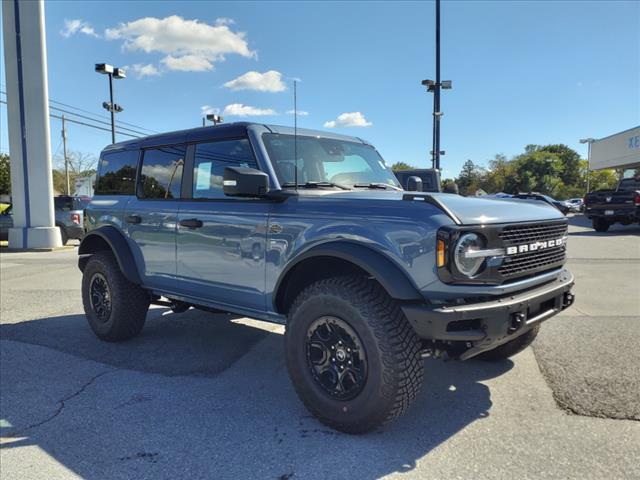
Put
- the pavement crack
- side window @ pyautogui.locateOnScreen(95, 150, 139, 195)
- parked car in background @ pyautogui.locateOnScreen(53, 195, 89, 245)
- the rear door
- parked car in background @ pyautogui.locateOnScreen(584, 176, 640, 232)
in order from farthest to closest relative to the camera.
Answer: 1. parked car in background @ pyautogui.locateOnScreen(584, 176, 640, 232)
2. parked car in background @ pyautogui.locateOnScreen(53, 195, 89, 245)
3. side window @ pyautogui.locateOnScreen(95, 150, 139, 195)
4. the rear door
5. the pavement crack

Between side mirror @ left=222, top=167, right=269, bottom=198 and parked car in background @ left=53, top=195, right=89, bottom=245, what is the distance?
15109 millimetres

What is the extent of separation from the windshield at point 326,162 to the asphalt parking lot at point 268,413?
1655 mm

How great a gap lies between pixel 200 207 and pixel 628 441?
3.33 meters

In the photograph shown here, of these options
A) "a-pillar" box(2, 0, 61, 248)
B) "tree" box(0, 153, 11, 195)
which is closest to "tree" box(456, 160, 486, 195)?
"tree" box(0, 153, 11, 195)

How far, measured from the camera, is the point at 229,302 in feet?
12.9

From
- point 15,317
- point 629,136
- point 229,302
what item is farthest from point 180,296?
point 629,136

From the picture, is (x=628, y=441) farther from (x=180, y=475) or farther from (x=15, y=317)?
(x=15, y=317)

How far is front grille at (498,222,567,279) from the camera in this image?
2.98m

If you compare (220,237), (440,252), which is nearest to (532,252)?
(440,252)

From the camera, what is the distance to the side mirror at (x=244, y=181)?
10.8 feet

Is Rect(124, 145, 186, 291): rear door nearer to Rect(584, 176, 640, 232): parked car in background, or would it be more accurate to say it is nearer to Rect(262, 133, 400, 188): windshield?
Rect(262, 133, 400, 188): windshield

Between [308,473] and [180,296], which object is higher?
[180,296]

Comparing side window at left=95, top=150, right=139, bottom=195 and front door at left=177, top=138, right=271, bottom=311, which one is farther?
side window at left=95, top=150, right=139, bottom=195

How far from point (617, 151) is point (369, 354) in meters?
44.4
